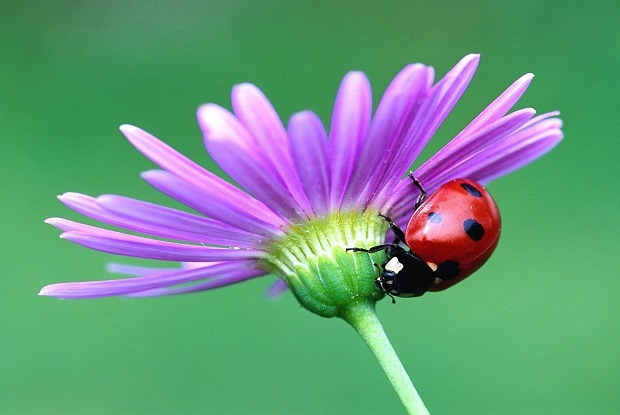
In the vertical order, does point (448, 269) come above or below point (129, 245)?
below

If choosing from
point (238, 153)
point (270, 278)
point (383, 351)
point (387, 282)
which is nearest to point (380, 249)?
point (387, 282)

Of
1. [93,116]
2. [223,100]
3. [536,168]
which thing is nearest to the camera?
[536,168]

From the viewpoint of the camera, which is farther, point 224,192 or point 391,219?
point 391,219

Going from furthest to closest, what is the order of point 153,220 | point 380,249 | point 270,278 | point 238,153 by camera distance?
point 270,278 < point 380,249 < point 153,220 < point 238,153

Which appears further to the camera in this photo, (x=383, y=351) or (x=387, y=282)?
(x=387, y=282)

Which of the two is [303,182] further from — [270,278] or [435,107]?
[270,278]

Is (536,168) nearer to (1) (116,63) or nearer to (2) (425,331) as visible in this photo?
(2) (425,331)

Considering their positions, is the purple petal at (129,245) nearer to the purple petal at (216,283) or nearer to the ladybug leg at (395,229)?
the purple petal at (216,283)

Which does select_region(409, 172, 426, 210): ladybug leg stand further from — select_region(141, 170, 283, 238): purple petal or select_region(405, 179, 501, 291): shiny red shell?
select_region(141, 170, 283, 238): purple petal

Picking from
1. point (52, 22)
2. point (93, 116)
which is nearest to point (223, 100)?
point (93, 116)
